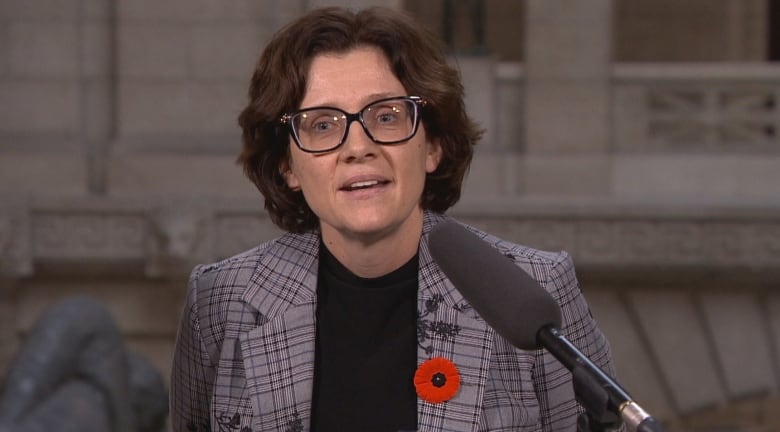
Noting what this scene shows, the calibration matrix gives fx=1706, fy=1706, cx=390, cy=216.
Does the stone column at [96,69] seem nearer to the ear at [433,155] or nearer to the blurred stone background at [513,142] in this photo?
the blurred stone background at [513,142]

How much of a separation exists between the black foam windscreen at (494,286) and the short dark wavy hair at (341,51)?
354 mm

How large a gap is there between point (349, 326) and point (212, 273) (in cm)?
34

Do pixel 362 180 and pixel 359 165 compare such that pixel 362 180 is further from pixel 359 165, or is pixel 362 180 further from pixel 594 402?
pixel 594 402

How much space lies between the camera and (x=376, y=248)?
335cm

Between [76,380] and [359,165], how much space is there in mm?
6017

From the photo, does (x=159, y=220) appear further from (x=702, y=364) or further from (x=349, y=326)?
(x=349, y=326)

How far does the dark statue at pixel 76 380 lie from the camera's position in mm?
8438

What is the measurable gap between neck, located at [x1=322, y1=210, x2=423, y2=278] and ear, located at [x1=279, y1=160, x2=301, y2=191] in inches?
5.5

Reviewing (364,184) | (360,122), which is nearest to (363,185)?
(364,184)

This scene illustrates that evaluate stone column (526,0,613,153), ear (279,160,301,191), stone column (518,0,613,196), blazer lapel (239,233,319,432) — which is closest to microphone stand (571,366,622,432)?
blazer lapel (239,233,319,432)

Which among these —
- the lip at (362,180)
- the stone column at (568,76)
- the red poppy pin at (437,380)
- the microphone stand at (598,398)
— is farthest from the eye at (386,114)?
the stone column at (568,76)

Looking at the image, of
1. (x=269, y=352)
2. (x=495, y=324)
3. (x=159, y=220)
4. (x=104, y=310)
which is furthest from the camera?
(x=159, y=220)

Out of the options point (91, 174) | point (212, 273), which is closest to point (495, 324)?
point (212, 273)

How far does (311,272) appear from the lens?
11.4ft
